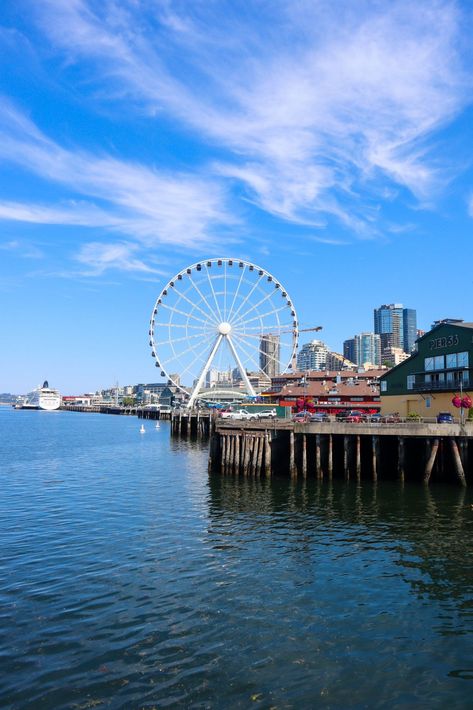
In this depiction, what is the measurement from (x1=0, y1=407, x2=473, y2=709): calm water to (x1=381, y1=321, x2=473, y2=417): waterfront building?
70.7 ft

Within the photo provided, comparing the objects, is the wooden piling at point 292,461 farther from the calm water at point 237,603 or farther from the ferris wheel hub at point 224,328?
the ferris wheel hub at point 224,328

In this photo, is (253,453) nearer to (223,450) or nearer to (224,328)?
(223,450)

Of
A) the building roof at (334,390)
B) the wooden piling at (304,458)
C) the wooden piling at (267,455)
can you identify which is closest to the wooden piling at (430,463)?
the wooden piling at (304,458)

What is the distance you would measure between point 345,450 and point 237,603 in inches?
1058

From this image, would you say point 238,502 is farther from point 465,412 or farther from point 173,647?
point 465,412

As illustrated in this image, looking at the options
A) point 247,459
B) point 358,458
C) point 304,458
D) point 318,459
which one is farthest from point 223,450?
point 358,458

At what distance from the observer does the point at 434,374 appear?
57.7 meters

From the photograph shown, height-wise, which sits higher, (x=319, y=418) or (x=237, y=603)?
(x=319, y=418)

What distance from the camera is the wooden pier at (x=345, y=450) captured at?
40281 mm

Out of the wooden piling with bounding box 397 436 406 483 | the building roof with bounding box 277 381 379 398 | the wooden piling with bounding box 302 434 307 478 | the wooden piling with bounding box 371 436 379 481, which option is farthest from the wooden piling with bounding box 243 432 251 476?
the building roof with bounding box 277 381 379 398

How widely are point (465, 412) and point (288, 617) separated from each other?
Answer: 140 feet

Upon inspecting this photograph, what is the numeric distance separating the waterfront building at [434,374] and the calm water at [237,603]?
21562 mm

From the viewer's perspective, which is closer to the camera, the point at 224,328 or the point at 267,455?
the point at 267,455

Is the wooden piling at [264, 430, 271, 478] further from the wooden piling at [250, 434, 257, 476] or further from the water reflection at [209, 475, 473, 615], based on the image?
the water reflection at [209, 475, 473, 615]
